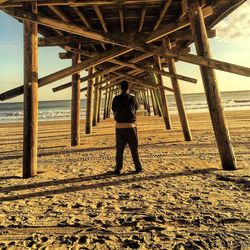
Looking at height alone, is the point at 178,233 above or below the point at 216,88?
below

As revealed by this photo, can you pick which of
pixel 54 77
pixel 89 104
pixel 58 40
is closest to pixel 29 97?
pixel 54 77

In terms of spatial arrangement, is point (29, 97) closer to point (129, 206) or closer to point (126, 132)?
point (126, 132)

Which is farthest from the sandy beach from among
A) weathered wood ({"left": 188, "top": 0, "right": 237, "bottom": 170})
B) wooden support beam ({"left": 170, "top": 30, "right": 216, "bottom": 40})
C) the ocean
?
the ocean

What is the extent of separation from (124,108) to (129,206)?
201 centimetres

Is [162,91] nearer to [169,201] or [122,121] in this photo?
[122,121]

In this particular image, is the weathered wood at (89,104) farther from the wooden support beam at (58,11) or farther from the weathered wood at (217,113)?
the weathered wood at (217,113)

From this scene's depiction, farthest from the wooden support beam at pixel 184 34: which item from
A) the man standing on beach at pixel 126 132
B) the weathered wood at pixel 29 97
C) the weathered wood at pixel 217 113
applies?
the weathered wood at pixel 29 97

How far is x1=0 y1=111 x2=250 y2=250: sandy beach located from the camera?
7.63 feet

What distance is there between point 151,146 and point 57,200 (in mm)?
4121

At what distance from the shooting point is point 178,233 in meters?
→ 2.40

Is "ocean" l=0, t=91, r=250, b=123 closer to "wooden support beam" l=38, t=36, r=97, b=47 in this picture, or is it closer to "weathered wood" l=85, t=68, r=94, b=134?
"weathered wood" l=85, t=68, r=94, b=134

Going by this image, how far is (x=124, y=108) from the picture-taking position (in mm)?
4719

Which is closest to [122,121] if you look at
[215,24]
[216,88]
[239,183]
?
[216,88]

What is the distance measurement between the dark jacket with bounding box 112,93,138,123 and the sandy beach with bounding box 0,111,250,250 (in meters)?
0.90
